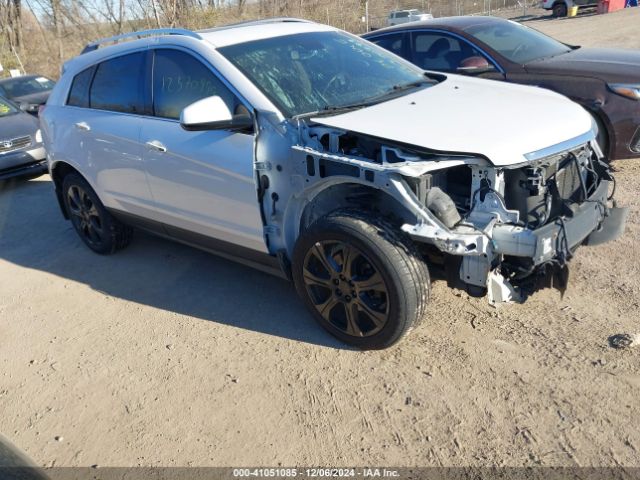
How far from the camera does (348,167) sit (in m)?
3.13

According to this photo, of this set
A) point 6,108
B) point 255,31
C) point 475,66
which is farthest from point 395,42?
point 6,108

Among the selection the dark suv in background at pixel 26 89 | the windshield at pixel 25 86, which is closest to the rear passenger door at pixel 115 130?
the dark suv in background at pixel 26 89

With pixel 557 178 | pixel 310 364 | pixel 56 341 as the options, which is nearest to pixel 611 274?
pixel 557 178

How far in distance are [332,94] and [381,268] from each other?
132 centimetres

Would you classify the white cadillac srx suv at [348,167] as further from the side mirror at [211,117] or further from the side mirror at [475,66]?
the side mirror at [475,66]

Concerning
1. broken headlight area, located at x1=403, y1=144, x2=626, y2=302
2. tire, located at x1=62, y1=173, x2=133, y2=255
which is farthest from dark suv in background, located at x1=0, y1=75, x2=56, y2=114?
broken headlight area, located at x1=403, y1=144, x2=626, y2=302

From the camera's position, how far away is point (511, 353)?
322 cm

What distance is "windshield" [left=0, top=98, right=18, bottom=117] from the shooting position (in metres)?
9.18

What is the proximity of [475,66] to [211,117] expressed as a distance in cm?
364

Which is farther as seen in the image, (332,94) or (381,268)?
(332,94)

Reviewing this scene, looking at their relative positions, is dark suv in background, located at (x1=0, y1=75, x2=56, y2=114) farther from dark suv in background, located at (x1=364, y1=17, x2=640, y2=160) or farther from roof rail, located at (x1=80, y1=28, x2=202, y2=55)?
dark suv in background, located at (x1=364, y1=17, x2=640, y2=160)

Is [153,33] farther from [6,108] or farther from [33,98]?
[33,98]

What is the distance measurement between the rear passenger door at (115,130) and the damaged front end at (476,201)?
5.36ft

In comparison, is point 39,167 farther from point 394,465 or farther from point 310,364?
point 394,465
